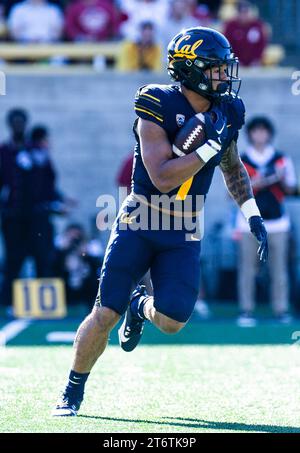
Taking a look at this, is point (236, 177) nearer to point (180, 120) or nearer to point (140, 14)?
point (180, 120)

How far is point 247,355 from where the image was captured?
7473mm

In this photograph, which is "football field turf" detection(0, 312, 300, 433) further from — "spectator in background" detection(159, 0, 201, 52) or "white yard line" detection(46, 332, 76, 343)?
"spectator in background" detection(159, 0, 201, 52)

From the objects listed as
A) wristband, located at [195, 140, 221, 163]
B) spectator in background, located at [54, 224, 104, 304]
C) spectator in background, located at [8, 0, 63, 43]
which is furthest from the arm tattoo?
spectator in background, located at [8, 0, 63, 43]

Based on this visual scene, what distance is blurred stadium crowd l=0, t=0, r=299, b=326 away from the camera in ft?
32.3

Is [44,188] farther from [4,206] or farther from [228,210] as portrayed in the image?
[228,210]

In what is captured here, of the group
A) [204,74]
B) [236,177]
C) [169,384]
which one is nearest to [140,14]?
[169,384]

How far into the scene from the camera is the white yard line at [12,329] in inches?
324

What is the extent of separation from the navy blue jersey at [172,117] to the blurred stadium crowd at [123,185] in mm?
4176

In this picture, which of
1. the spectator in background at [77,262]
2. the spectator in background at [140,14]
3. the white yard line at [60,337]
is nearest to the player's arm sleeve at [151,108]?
the white yard line at [60,337]

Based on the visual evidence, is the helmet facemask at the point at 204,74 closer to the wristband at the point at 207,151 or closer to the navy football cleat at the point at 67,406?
the wristband at the point at 207,151

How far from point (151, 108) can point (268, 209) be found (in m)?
4.87

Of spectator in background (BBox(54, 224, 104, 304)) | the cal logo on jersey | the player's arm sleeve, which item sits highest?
the player's arm sleeve

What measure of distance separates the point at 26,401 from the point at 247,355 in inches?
91.1
